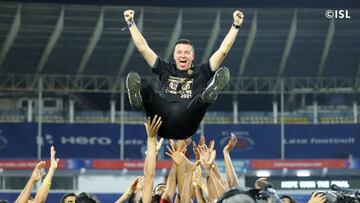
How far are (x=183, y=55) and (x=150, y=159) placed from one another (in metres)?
1.23

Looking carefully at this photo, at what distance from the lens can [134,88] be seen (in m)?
7.87

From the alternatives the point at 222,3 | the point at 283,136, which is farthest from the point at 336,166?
the point at 222,3

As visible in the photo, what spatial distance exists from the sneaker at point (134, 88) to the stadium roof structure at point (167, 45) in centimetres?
1989

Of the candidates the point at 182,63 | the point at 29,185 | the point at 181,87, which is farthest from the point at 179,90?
the point at 29,185

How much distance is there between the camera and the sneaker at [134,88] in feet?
25.6

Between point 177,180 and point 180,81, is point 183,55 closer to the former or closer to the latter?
point 180,81

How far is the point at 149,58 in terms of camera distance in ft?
27.6

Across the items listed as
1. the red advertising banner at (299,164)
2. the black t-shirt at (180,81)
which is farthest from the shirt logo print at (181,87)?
the red advertising banner at (299,164)

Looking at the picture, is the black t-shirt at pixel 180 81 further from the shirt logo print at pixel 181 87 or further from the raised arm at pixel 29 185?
the raised arm at pixel 29 185

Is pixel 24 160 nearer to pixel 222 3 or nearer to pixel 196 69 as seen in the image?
pixel 222 3

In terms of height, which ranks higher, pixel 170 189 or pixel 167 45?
pixel 167 45

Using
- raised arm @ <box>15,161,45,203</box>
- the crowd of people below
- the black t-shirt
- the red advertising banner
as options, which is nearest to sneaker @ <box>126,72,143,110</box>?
the crowd of people below

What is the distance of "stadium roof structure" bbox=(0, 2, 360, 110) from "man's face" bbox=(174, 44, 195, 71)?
64.2 ft

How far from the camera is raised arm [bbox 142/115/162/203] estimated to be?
272 inches
